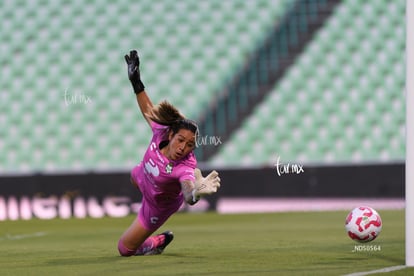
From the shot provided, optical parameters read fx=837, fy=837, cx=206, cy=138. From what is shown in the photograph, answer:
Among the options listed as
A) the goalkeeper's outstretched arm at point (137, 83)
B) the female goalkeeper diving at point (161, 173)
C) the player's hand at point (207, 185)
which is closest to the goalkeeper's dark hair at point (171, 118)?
the female goalkeeper diving at point (161, 173)

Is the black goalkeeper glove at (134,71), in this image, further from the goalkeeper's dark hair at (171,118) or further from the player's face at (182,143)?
the player's face at (182,143)

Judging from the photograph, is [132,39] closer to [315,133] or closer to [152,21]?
[152,21]

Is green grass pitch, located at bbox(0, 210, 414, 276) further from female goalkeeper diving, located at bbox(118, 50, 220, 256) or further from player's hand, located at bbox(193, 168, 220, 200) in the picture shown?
player's hand, located at bbox(193, 168, 220, 200)

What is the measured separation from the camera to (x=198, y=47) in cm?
2286

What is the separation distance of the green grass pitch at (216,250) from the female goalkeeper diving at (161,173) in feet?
0.73

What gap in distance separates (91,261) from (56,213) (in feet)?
38.7

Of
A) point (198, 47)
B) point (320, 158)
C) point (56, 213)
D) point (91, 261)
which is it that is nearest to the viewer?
point (91, 261)

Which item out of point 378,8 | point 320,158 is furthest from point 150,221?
point 378,8

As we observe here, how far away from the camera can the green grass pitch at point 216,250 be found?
21.1 feet

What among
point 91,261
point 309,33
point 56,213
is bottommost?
point 56,213

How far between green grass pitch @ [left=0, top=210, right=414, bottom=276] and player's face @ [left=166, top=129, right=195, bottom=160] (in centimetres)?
91
